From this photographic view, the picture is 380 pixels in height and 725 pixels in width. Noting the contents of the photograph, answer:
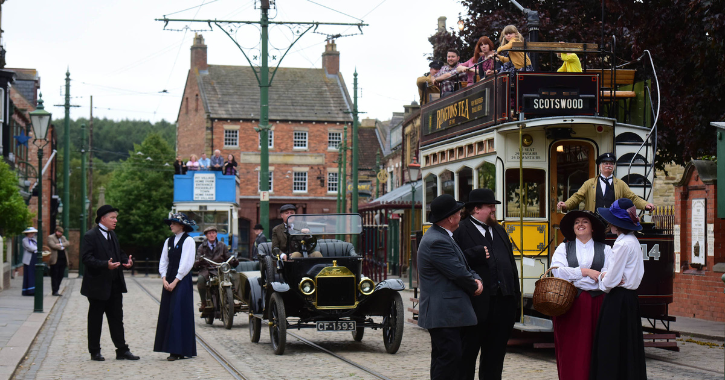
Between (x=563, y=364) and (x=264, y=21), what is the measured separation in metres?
15.3

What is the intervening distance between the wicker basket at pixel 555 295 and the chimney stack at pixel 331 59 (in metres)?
59.3

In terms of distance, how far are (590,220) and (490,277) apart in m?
0.98

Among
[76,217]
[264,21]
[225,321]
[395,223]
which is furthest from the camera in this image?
[76,217]

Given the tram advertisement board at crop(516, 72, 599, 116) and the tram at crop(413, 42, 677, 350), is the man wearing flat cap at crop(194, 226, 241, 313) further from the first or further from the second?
the tram advertisement board at crop(516, 72, 599, 116)

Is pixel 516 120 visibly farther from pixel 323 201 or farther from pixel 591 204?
pixel 323 201

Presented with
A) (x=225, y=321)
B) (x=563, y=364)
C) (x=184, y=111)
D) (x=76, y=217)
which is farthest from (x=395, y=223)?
(x=76, y=217)

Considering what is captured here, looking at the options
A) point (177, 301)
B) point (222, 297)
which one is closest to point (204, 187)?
point (222, 297)

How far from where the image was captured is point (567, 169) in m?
12.9

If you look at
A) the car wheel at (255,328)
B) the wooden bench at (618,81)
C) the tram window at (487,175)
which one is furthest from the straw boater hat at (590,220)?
the car wheel at (255,328)

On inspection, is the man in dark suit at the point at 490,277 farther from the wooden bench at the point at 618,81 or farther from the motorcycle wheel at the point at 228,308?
the motorcycle wheel at the point at 228,308

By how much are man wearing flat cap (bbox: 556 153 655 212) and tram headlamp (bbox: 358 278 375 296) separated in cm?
277

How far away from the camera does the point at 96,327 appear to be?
1124 centimetres

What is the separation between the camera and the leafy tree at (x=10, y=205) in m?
22.4

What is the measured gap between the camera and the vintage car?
12.0 meters
